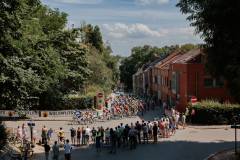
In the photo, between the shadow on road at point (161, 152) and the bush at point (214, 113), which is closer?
the shadow on road at point (161, 152)

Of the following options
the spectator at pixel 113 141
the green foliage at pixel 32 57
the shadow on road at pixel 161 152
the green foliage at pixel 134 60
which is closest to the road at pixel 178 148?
the shadow on road at pixel 161 152

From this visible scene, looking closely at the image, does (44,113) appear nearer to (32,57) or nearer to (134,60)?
(32,57)

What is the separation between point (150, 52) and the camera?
161 meters

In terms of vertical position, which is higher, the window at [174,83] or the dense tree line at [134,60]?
the dense tree line at [134,60]

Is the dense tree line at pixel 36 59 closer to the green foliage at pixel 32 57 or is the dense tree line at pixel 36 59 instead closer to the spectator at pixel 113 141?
the green foliage at pixel 32 57

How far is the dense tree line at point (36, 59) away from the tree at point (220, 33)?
429 inches

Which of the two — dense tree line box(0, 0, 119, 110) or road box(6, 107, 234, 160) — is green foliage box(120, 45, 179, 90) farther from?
road box(6, 107, 234, 160)

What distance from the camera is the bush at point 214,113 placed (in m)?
46.5

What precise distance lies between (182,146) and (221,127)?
11708mm

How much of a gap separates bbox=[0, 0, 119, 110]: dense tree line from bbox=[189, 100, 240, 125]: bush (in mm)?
13461

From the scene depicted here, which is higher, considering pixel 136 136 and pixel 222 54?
pixel 222 54

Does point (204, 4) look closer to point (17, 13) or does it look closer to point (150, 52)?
point (17, 13)

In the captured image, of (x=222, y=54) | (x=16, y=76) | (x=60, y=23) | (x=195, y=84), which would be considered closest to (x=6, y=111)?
(x=60, y=23)

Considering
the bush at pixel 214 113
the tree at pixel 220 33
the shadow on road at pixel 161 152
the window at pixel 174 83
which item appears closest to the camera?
the tree at pixel 220 33
